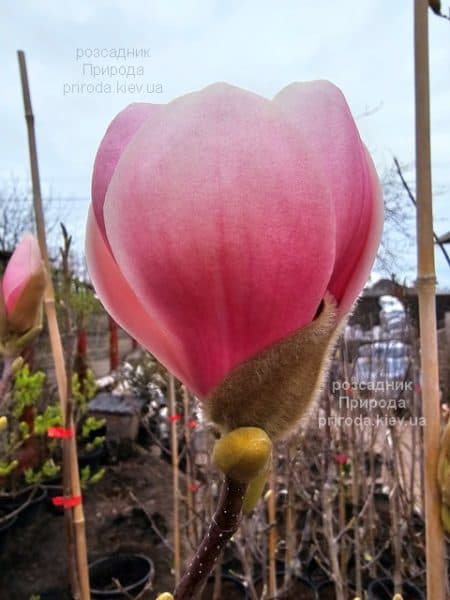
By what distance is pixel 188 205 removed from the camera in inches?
6.2

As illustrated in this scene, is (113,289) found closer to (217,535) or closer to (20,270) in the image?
(217,535)

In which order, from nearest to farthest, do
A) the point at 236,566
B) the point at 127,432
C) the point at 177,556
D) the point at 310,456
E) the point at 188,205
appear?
the point at 188,205
the point at 177,556
the point at 310,456
the point at 236,566
the point at 127,432

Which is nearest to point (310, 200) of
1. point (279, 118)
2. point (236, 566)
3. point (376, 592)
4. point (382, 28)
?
point (279, 118)

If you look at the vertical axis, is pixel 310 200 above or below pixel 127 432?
above

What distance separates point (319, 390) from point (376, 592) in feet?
4.53

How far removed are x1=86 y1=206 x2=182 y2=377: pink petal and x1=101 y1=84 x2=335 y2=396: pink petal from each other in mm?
34

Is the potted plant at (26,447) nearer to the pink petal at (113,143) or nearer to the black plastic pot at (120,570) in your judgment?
the black plastic pot at (120,570)

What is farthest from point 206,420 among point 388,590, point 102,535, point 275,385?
point 102,535

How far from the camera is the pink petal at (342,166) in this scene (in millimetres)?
177

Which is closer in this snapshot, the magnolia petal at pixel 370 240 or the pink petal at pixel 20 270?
the magnolia petal at pixel 370 240

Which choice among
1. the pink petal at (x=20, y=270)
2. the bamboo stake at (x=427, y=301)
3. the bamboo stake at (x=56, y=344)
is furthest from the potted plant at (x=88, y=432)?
the bamboo stake at (x=427, y=301)

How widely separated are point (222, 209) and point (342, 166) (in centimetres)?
5

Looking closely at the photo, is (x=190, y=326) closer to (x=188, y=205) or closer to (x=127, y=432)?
(x=188, y=205)

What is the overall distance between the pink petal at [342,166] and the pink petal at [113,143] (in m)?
0.05
